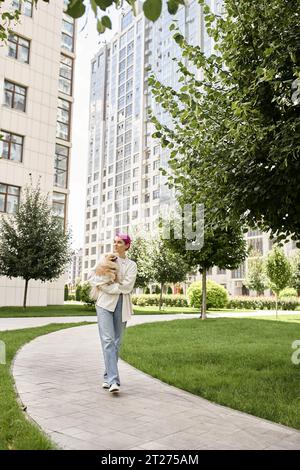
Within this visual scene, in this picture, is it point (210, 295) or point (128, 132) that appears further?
point (128, 132)

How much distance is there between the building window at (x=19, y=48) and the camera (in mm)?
31731

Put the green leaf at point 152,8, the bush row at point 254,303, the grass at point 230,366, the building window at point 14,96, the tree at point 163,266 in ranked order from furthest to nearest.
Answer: the bush row at point 254,303 → the tree at point 163,266 → the building window at point 14,96 → the grass at point 230,366 → the green leaf at point 152,8

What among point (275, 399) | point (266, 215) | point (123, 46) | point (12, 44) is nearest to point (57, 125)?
point (12, 44)

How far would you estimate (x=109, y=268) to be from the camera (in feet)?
20.9

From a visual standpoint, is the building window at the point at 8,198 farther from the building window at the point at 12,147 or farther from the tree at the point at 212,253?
the tree at the point at 212,253

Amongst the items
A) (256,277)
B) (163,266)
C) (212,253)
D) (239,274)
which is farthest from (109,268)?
(239,274)

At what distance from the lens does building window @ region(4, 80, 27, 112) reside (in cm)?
3121

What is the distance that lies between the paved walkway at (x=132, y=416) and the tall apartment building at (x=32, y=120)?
24223mm

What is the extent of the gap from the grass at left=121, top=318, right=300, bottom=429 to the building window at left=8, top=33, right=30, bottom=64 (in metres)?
25.4

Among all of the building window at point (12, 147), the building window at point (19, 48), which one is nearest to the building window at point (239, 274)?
the building window at point (12, 147)

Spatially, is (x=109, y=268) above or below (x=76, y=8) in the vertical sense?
below

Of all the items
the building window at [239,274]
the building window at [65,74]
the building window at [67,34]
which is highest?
the building window at [67,34]

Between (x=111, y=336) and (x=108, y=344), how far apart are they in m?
0.12

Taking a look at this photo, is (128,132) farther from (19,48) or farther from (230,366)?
(230,366)
